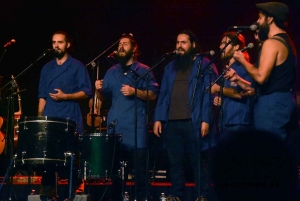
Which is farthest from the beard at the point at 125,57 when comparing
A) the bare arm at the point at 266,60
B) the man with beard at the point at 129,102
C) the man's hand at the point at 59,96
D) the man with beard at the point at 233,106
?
the bare arm at the point at 266,60

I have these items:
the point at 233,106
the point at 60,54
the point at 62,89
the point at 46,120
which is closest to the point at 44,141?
the point at 46,120

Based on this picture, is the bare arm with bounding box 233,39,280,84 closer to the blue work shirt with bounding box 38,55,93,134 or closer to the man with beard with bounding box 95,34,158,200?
the man with beard with bounding box 95,34,158,200

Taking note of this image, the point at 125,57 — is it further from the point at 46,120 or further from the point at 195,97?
the point at 46,120

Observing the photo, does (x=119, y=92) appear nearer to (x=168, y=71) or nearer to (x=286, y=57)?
(x=168, y=71)

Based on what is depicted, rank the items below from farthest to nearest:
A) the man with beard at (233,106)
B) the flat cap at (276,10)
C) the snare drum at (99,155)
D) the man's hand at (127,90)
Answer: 1. the man's hand at (127,90)
2. the snare drum at (99,155)
3. the man with beard at (233,106)
4. the flat cap at (276,10)

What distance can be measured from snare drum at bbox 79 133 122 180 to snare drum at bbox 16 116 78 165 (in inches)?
10.0

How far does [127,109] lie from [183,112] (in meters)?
0.71

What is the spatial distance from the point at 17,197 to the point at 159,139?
6.62ft

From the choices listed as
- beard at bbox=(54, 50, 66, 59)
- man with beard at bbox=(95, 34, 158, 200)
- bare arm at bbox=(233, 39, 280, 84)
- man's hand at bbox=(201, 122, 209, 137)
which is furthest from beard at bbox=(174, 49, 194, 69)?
bare arm at bbox=(233, 39, 280, 84)

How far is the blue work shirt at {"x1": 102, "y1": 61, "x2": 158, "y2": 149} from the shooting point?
6.62 m

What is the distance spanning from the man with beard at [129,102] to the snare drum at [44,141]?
70 centimetres

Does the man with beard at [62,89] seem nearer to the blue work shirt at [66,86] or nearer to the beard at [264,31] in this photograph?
the blue work shirt at [66,86]

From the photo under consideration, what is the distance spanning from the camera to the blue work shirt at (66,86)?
666 cm

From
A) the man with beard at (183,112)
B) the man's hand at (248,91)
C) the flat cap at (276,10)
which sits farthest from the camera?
the man with beard at (183,112)
